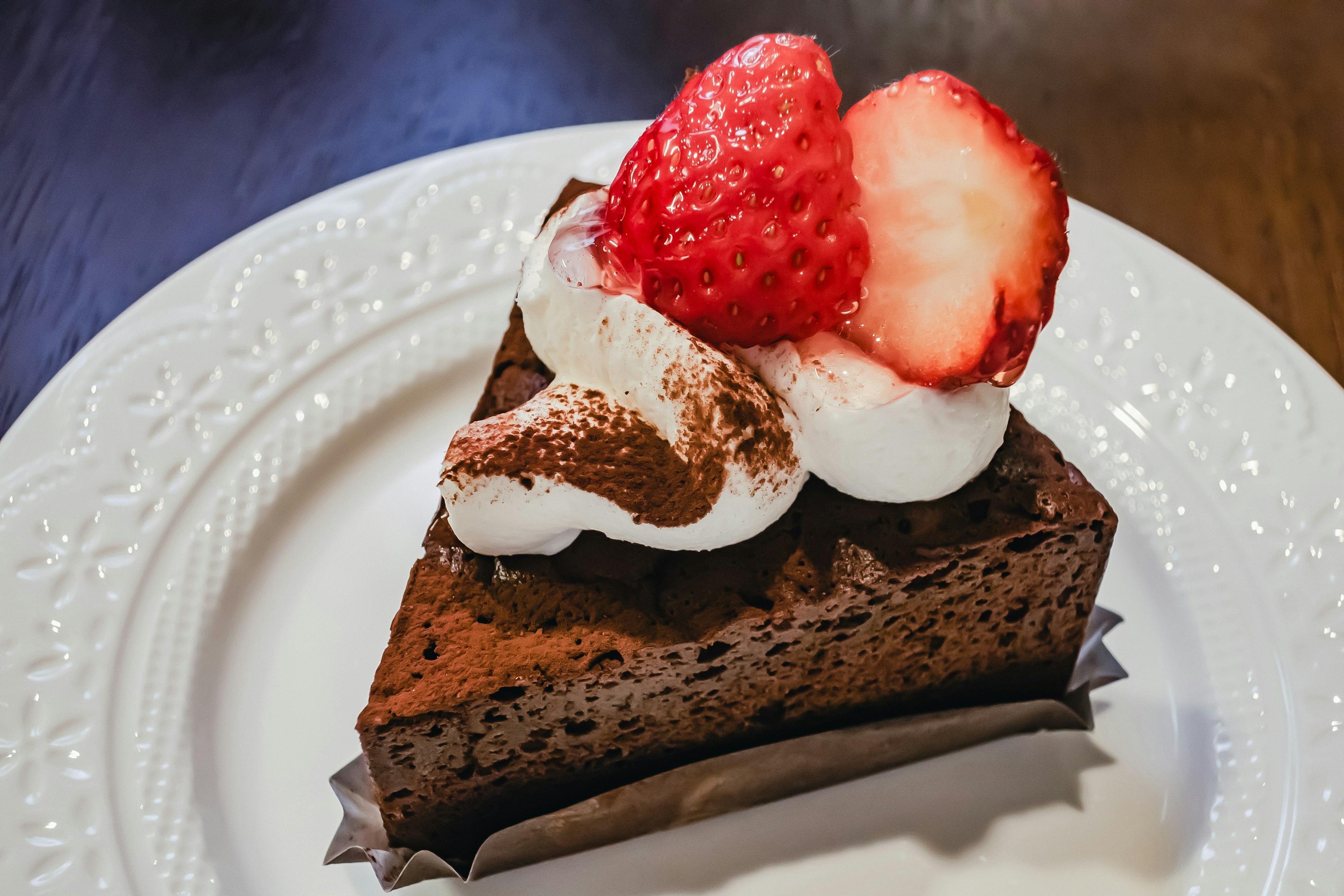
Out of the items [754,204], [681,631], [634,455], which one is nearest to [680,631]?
[681,631]

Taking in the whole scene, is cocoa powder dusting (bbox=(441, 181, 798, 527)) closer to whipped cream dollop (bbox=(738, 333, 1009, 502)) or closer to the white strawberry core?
whipped cream dollop (bbox=(738, 333, 1009, 502))

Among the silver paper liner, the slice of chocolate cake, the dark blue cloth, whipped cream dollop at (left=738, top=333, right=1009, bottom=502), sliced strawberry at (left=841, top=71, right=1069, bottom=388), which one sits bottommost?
the silver paper liner

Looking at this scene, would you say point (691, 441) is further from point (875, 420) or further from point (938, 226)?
point (938, 226)

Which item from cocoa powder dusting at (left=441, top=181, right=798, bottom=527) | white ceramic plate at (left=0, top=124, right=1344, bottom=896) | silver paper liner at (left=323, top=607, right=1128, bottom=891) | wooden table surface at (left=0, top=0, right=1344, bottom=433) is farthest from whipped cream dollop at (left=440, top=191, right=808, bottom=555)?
wooden table surface at (left=0, top=0, right=1344, bottom=433)

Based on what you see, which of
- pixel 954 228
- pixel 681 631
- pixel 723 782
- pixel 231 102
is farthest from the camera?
pixel 231 102

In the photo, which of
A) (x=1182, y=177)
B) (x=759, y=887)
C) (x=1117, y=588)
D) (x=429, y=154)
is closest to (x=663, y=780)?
(x=759, y=887)

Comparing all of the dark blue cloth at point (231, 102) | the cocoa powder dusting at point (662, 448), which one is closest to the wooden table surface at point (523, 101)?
the dark blue cloth at point (231, 102)

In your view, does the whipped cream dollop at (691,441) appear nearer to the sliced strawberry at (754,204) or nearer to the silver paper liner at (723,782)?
the sliced strawberry at (754,204)
